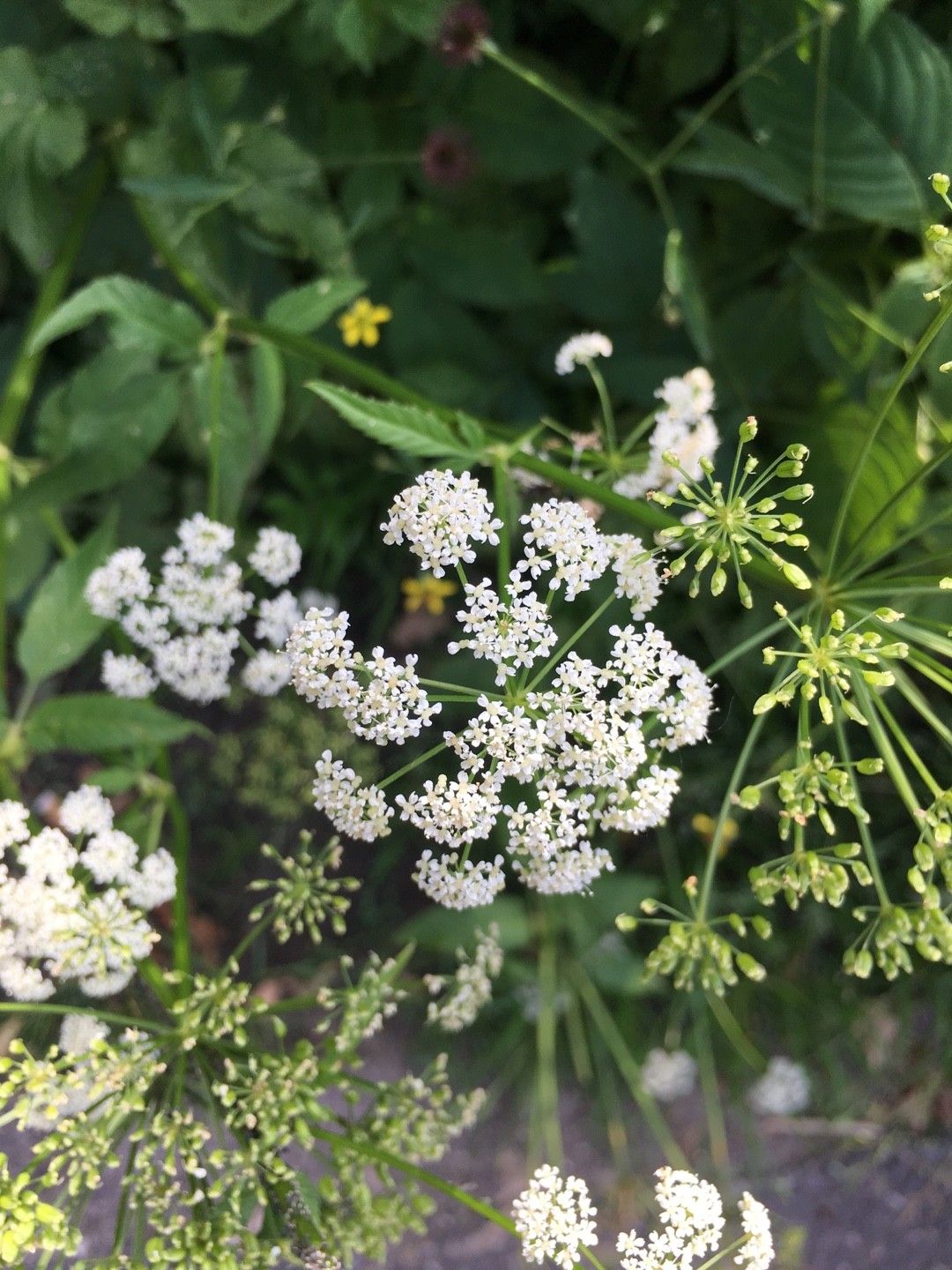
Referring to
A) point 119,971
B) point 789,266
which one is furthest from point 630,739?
point 789,266

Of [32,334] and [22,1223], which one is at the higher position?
[32,334]

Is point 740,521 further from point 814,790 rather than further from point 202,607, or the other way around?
point 202,607

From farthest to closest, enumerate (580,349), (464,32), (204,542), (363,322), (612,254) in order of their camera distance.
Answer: (363,322)
(612,254)
(464,32)
(580,349)
(204,542)

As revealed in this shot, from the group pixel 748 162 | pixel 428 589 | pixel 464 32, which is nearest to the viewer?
pixel 464 32

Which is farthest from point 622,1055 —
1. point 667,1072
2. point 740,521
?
point 740,521

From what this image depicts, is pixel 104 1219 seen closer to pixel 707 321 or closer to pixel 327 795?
pixel 327 795

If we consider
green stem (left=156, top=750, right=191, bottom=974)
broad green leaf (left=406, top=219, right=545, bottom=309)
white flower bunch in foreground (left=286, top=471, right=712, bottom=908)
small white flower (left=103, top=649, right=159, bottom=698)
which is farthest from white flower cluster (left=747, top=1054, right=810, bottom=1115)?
broad green leaf (left=406, top=219, right=545, bottom=309)
